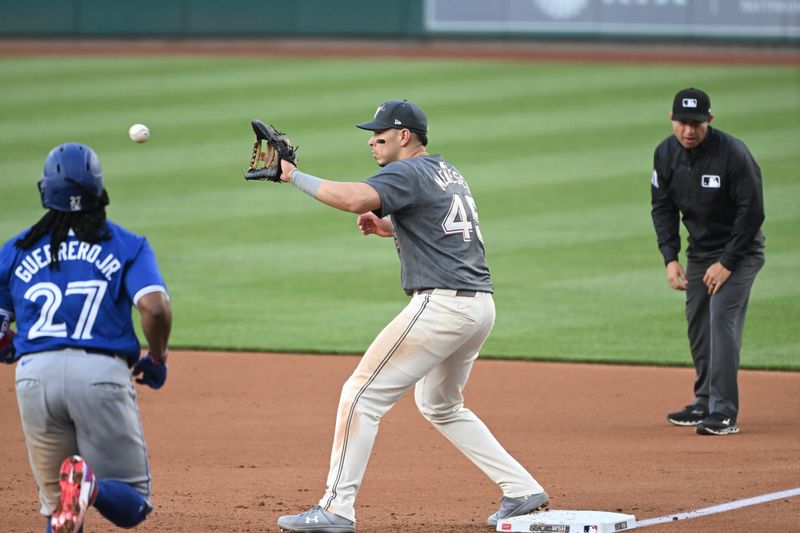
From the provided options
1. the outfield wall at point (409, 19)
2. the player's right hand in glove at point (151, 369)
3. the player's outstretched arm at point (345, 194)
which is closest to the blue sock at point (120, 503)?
the player's right hand in glove at point (151, 369)

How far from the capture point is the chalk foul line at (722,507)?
5.77m

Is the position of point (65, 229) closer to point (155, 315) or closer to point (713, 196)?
point (155, 315)

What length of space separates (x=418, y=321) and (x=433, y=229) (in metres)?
0.41

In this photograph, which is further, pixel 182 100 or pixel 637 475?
pixel 182 100

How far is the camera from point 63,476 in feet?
14.4

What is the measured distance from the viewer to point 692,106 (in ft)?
24.2

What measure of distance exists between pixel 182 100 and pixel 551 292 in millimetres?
11653

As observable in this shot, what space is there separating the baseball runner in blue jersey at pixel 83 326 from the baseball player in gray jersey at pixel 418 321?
1.09 meters

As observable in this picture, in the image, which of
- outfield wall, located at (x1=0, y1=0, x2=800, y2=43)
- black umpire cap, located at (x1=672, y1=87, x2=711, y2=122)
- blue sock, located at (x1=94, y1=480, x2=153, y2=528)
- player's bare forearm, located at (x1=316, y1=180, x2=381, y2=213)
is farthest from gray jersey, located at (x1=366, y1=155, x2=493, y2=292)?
outfield wall, located at (x1=0, y1=0, x2=800, y2=43)

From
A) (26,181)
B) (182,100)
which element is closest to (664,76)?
(182,100)

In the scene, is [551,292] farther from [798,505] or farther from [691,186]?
[798,505]

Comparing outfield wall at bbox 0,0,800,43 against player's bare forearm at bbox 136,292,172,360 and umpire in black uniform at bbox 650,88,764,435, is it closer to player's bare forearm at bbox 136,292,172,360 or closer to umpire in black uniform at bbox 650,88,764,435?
umpire in black uniform at bbox 650,88,764,435

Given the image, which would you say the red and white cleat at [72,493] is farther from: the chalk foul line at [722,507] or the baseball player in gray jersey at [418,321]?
the chalk foul line at [722,507]

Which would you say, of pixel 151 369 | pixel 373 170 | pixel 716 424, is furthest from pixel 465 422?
pixel 373 170
